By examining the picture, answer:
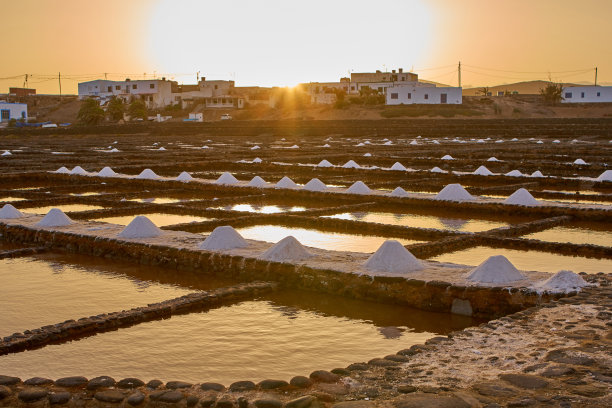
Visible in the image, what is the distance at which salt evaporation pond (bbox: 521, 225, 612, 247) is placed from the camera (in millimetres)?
6977

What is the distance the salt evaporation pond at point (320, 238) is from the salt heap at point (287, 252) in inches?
44.9

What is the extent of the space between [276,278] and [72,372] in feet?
6.46

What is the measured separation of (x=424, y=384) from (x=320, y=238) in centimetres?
428

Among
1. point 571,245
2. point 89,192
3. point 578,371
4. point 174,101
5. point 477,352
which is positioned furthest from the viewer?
point 174,101

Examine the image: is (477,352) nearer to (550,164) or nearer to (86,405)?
(86,405)

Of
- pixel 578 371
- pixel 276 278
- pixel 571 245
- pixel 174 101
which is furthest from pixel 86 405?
pixel 174 101

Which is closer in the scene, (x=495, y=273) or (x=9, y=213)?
(x=495, y=273)

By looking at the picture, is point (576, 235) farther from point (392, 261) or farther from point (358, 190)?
Answer: point (358, 190)

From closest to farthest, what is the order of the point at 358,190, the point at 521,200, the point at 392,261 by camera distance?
the point at 392,261 → the point at 521,200 → the point at 358,190

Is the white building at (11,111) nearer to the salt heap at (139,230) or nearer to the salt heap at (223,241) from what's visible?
the salt heap at (139,230)

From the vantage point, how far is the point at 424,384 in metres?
2.84

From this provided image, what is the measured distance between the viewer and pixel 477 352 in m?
3.25

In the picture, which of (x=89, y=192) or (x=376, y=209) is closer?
(x=376, y=209)

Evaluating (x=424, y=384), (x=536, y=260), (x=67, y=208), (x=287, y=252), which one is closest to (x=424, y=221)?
(x=536, y=260)
